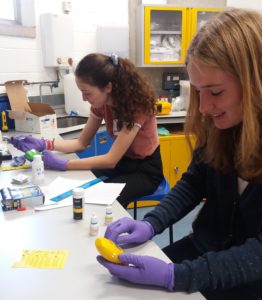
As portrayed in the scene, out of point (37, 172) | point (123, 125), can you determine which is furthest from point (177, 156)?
point (37, 172)

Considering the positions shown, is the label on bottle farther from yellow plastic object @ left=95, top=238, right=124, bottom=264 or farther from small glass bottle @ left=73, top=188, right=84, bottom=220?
yellow plastic object @ left=95, top=238, right=124, bottom=264

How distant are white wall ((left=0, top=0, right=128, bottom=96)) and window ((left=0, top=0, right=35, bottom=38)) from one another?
0.16ft

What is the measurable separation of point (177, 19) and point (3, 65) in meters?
1.74

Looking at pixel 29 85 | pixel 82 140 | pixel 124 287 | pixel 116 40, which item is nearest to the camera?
pixel 124 287

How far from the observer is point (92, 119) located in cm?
212

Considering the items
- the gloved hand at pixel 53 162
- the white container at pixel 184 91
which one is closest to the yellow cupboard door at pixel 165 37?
the white container at pixel 184 91

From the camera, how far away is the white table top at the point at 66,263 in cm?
76

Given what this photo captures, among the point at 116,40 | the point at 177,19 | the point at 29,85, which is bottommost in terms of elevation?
the point at 29,85

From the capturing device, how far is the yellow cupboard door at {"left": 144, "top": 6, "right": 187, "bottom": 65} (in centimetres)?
323

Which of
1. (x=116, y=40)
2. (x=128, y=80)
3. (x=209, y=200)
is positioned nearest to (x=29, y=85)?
(x=116, y=40)

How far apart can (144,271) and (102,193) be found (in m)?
0.57

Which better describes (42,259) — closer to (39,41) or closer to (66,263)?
(66,263)

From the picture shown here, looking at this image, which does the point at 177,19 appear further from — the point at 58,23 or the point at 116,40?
the point at 58,23

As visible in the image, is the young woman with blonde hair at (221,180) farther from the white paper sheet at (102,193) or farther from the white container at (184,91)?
the white container at (184,91)
